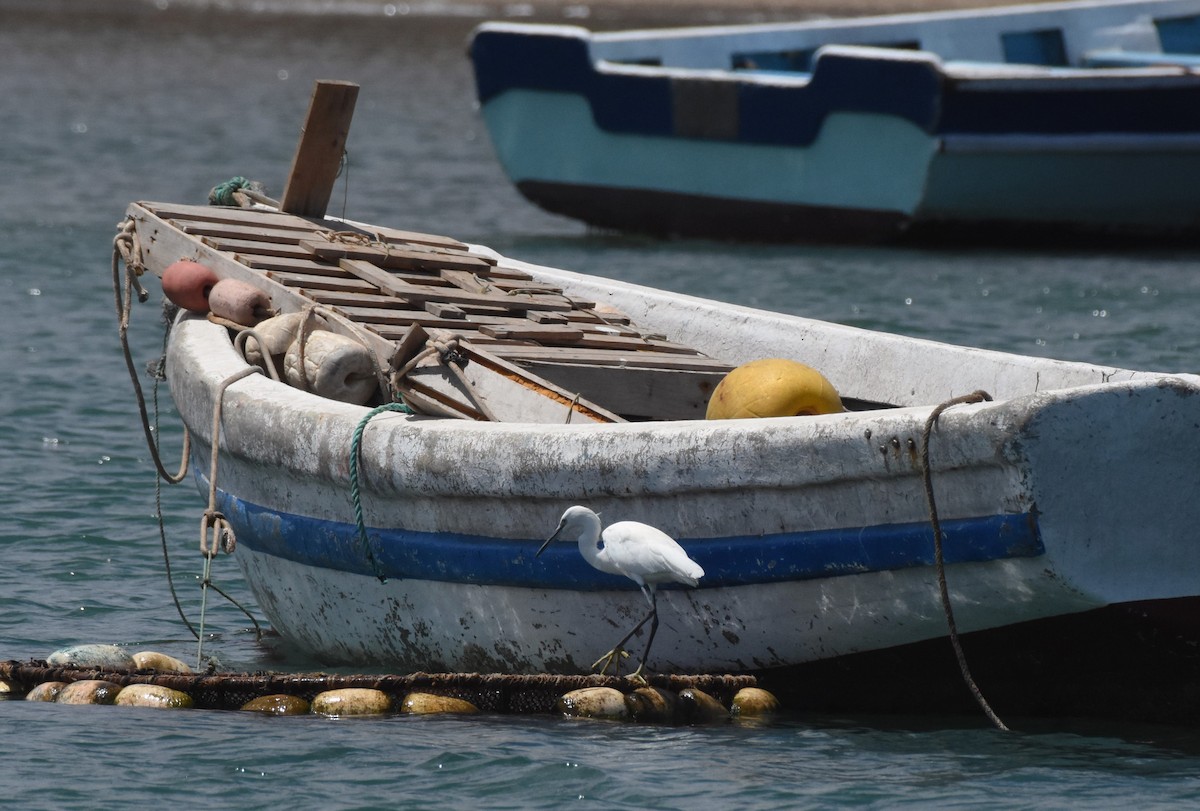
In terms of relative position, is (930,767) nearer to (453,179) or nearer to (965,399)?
(965,399)

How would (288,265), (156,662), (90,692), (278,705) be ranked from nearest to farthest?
(278,705), (90,692), (156,662), (288,265)

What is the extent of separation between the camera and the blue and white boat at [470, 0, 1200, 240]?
1505 cm

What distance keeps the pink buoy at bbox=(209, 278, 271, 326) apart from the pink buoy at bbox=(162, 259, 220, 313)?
163 mm

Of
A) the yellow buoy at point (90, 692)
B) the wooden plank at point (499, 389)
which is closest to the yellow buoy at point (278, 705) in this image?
the yellow buoy at point (90, 692)

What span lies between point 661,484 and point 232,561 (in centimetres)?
345

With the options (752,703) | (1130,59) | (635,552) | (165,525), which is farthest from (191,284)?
(1130,59)

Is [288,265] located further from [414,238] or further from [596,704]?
[596,704]

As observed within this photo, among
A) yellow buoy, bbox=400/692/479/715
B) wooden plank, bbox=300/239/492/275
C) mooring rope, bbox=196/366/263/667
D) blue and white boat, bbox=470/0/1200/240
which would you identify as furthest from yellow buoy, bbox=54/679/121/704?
blue and white boat, bbox=470/0/1200/240

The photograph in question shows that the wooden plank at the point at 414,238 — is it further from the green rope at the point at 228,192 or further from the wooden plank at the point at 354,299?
the wooden plank at the point at 354,299

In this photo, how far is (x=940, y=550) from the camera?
4.88 meters

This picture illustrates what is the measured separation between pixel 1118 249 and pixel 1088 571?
39.2ft

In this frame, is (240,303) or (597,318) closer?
(240,303)

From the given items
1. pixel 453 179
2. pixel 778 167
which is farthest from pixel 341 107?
pixel 453 179

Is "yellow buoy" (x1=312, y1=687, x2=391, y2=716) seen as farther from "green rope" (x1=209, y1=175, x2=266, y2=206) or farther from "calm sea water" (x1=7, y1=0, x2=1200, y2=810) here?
"green rope" (x1=209, y1=175, x2=266, y2=206)
